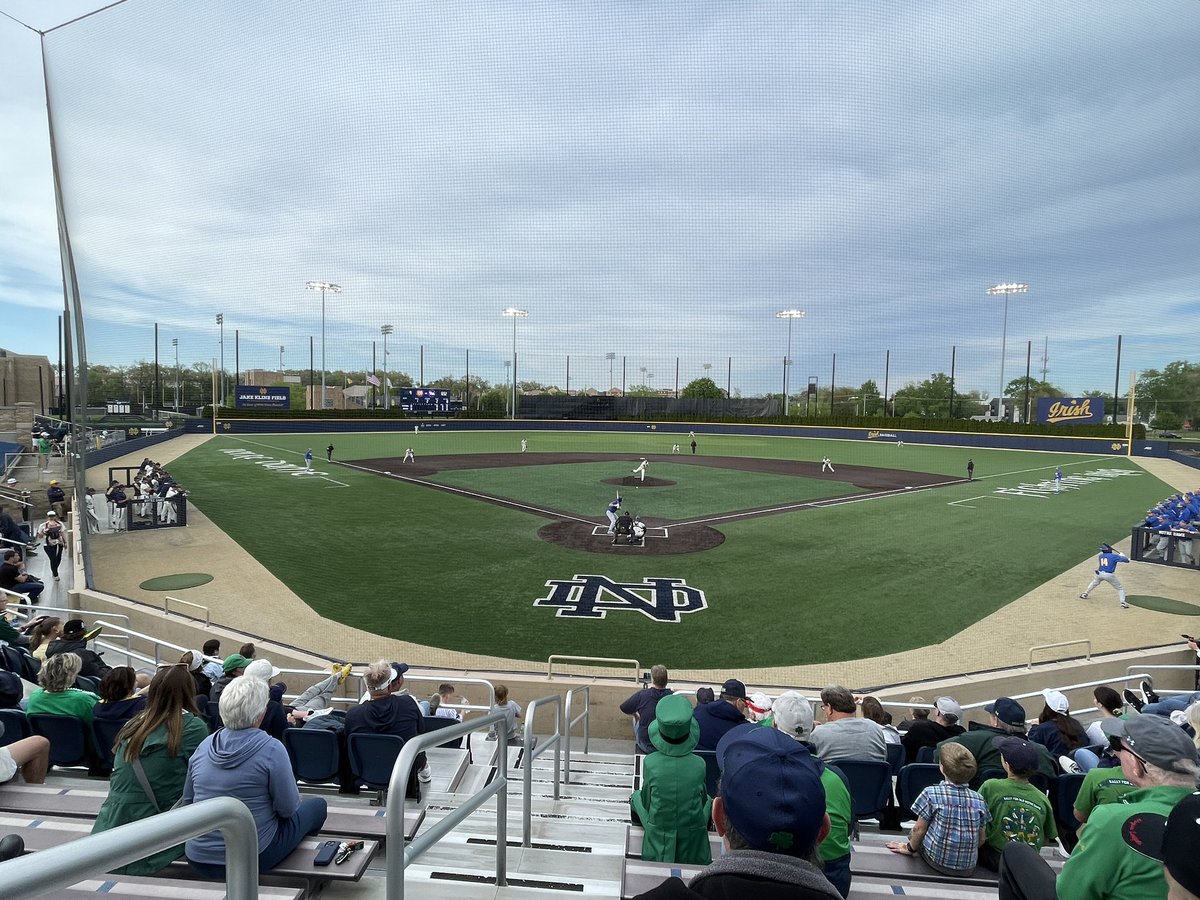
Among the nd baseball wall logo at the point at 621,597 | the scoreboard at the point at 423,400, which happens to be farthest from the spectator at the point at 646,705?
the scoreboard at the point at 423,400

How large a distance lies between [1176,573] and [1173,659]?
341 inches

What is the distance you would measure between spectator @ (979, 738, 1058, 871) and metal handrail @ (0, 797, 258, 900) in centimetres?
405

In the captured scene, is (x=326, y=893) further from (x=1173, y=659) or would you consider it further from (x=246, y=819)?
(x=1173, y=659)

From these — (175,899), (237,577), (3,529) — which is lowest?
(237,577)

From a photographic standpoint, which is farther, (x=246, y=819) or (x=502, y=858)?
(x=502, y=858)

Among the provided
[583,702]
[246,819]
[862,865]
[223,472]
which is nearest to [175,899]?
[246,819]

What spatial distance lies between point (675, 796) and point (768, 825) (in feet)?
7.12

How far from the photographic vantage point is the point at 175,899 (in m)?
2.54

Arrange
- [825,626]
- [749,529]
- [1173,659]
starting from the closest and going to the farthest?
[1173,659], [825,626], [749,529]

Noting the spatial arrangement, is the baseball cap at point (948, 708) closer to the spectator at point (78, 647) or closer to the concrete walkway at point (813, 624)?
the concrete walkway at point (813, 624)

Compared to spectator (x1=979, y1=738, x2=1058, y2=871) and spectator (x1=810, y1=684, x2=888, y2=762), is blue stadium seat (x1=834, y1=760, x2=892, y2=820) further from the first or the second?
spectator (x1=979, y1=738, x2=1058, y2=871)

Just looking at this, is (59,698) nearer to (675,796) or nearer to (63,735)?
(63,735)

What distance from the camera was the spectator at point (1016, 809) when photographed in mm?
3873

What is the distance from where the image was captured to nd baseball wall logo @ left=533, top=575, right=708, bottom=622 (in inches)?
523
